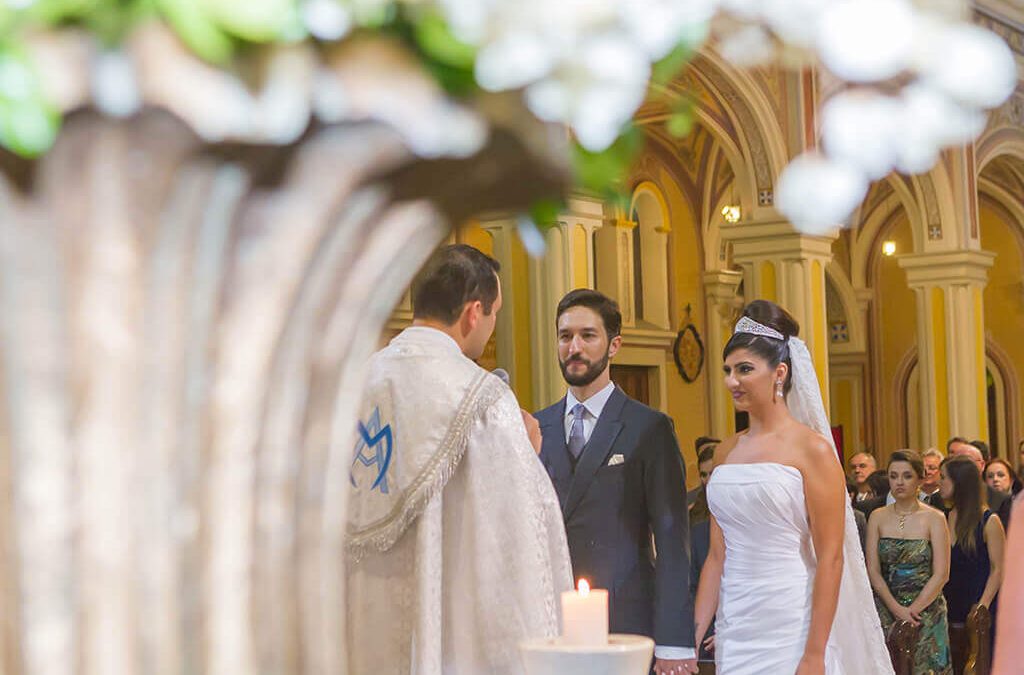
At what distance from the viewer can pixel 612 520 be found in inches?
162

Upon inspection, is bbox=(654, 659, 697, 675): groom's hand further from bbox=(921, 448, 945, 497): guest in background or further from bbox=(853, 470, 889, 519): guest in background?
bbox=(921, 448, 945, 497): guest in background

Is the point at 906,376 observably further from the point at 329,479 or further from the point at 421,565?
the point at 329,479

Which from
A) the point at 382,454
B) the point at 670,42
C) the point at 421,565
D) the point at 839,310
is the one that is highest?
the point at 839,310

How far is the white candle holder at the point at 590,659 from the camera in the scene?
124 cm

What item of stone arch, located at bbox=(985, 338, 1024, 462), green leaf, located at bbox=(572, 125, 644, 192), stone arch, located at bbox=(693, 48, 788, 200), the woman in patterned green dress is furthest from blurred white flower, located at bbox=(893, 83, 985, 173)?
stone arch, located at bbox=(985, 338, 1024, 462)

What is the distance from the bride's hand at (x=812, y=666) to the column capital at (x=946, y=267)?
13911 mm

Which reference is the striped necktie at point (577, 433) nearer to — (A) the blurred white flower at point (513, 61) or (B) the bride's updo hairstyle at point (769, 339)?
(B) the bride's updo hairstyle at point (769, 339)

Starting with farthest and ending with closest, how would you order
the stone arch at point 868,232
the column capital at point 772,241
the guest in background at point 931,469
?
the stone arch at point 868,232 → the column capital at point 772,241 → the guest in background at point 931,469

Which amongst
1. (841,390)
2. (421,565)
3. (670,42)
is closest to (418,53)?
(670,42)

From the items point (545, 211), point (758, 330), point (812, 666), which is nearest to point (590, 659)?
point (545, 211)

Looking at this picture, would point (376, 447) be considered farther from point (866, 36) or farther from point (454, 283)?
point (866, 36)

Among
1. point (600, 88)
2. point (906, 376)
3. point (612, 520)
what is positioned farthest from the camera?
point (906, 376)

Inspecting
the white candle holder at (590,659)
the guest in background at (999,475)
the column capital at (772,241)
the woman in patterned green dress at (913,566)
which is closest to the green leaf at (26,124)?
the white candle holder at (590,659)

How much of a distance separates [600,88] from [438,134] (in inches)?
4.9
